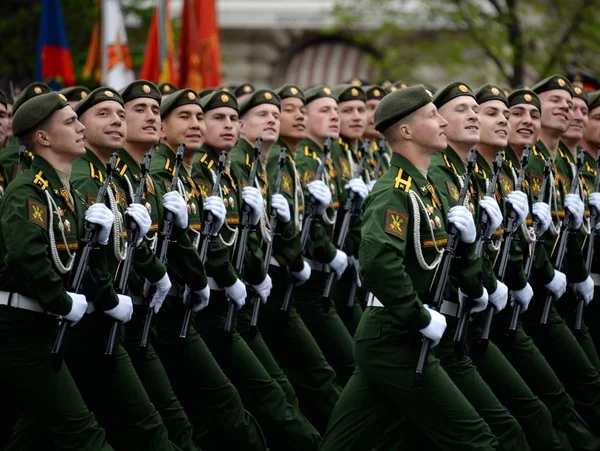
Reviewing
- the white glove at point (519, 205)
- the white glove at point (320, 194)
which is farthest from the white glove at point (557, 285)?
the white glove at point (320, 194)

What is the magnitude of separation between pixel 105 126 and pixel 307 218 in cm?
224

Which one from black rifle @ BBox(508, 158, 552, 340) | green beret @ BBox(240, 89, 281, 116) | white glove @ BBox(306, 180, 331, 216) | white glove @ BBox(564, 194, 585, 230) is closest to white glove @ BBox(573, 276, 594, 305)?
white glove @ BBox(564, 194, 585, 230)

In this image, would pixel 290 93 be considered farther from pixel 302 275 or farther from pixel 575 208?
pixel 575 208

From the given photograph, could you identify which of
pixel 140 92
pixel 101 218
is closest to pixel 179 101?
pixel 140 92

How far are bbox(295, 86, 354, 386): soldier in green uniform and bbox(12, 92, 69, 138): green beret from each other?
2.69 meters

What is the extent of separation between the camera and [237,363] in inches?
296

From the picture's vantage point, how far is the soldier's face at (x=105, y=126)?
697cm

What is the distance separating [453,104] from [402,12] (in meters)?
14.8

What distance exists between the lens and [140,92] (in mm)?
7488

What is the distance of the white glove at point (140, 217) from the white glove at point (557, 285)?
2.70 m

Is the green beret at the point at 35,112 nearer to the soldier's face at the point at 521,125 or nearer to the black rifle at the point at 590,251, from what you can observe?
the soldier's face at the point at 521,125

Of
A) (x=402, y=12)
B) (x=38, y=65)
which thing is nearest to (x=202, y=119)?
(x=38, y=65)

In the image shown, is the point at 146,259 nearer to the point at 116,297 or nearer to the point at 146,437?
the point at 116,297

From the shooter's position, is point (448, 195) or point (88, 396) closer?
point (88, 396)
